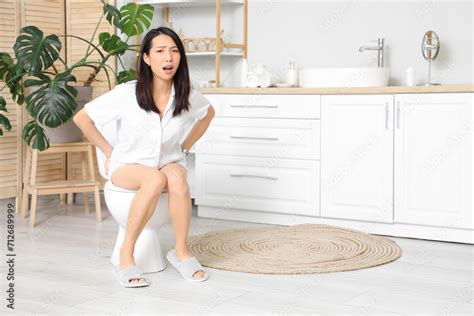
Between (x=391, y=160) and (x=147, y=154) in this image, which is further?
(x=391, y=160)

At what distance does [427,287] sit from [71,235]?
196 cm

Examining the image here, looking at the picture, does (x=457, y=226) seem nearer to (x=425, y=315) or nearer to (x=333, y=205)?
(x=333, y=205)

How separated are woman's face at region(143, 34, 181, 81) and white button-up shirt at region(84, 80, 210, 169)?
0.10 metres

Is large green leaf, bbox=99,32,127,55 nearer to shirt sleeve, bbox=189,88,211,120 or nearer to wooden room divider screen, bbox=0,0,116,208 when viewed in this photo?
wooden room divider screen, bbox=0,0,116,208

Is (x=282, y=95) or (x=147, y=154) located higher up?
(x=282, y=95)

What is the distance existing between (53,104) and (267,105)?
1.22 metres

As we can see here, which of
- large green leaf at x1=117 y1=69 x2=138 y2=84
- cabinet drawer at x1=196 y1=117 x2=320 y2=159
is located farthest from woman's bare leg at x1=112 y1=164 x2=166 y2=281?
large green leaf at x1=117 y1=69 x2=138 y2=84

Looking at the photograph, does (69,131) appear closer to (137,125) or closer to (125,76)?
(125,76)

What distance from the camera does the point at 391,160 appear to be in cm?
406

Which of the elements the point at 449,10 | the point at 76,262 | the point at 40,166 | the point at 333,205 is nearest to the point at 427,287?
the point at 333,205

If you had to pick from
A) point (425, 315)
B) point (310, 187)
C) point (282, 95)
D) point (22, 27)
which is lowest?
point (425, 315)

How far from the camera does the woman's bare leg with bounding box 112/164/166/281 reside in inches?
123

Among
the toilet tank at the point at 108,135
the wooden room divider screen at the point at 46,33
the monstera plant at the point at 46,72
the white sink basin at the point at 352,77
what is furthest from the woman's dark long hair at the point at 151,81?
the wooden room divider screen at the point at 46,33

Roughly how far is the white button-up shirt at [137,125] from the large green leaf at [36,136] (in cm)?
136
